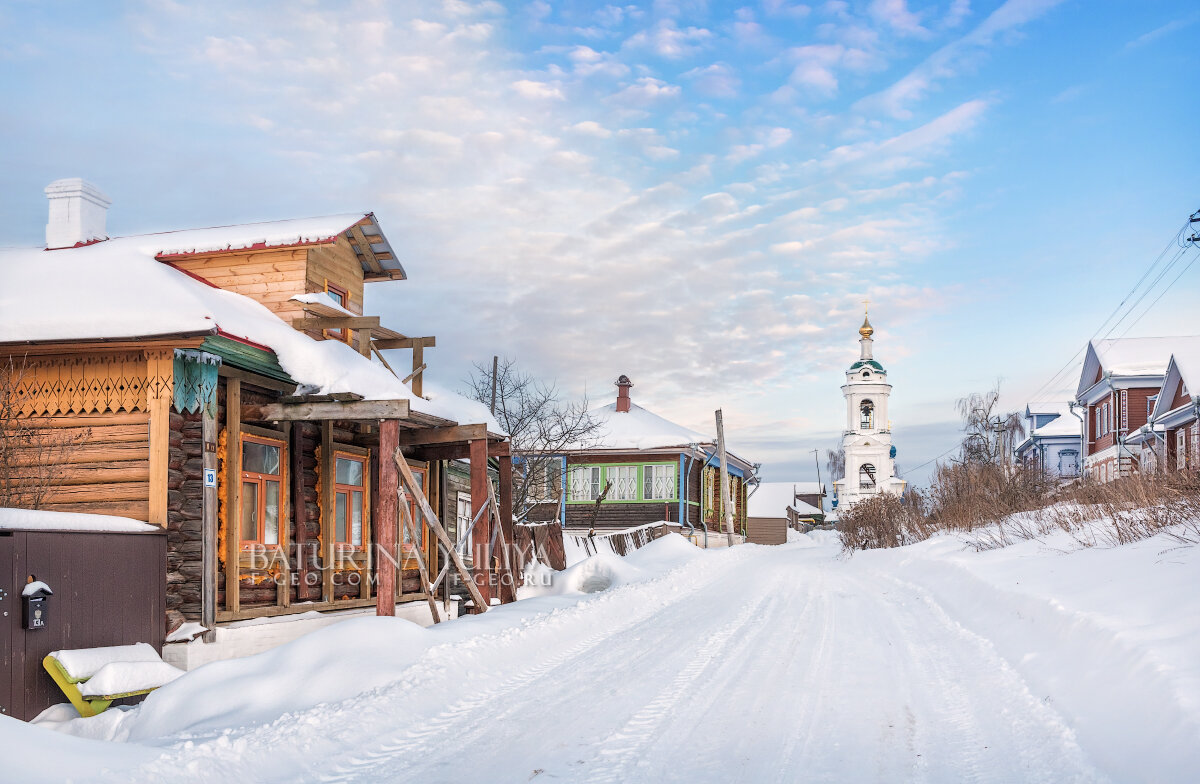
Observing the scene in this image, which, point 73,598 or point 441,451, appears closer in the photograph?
point 73,598

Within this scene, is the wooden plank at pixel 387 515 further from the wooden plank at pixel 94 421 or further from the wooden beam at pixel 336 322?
the wooden plank at pixel 94 421

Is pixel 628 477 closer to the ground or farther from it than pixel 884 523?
farther from it

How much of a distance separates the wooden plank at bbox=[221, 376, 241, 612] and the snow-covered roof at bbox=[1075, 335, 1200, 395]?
36233 mm

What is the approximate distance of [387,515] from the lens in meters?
11.5

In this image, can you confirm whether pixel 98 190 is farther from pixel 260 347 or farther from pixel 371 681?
pixel 371 681

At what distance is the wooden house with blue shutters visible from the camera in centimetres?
3469

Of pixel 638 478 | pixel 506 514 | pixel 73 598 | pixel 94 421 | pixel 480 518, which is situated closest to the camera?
pixel 73 598

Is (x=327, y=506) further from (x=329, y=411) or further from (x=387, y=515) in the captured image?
(x=387, y=515)

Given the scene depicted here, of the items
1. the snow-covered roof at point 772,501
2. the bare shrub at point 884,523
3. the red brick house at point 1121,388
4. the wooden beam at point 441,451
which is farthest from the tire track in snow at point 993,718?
the snow-covered roof at point 772,501

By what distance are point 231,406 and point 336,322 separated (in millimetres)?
2260

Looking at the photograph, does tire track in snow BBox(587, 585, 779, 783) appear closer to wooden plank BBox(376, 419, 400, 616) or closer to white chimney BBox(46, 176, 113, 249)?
wooden plank BBox(376, 419, 400, 616)

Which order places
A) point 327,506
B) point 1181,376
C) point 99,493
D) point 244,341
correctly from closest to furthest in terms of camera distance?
point 99,493 → point 244,341 → point 327,506 → point 1181,376

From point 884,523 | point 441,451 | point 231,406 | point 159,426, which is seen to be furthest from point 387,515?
point 884,523

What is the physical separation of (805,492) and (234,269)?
106 meters
